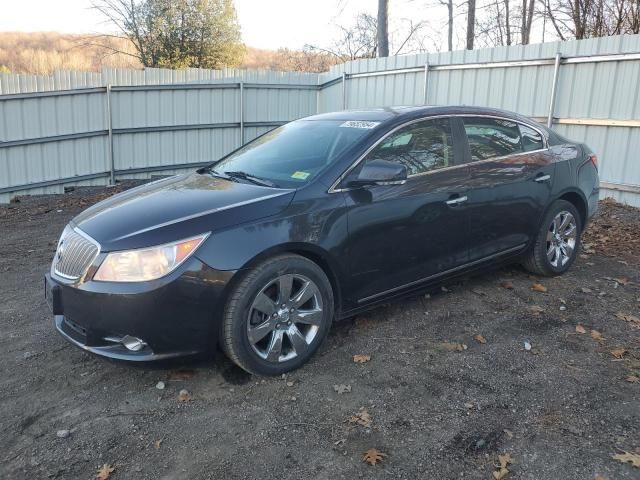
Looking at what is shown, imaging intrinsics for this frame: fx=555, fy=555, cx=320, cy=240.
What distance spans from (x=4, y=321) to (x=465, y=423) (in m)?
3.64

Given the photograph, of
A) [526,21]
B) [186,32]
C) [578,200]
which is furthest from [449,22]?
[578,200]

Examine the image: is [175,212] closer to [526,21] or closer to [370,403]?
[370,403]

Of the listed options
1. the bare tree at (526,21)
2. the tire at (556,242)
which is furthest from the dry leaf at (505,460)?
Result: the bare tree at (526,21)

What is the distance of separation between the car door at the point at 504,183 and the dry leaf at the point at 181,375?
2411mm

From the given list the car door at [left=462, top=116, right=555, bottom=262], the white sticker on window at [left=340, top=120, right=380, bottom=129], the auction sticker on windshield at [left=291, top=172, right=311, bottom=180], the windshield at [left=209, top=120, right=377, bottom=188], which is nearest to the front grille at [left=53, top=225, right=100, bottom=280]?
the windshield at [left=209, top=120, right=377, bottom=188]

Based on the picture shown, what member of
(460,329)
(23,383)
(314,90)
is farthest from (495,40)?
(23,383)

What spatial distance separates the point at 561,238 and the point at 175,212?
3784 mm

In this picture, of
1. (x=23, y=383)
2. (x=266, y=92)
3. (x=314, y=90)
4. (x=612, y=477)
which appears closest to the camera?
(x=612, y=477)

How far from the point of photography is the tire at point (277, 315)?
326 centimetres

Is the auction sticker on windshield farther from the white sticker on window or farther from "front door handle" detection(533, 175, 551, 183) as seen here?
"front door handle" detection(533, 175, 551, 183)

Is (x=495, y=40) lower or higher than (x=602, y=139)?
higher

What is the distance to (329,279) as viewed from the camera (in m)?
3.74

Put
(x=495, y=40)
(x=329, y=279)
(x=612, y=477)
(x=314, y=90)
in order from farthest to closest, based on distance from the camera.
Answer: (x=495, y=40), (x=314, y=90), (x=329, y=279), (x=612, y=477)

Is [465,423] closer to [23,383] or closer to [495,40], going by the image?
[23,383]
